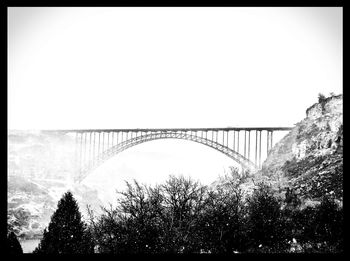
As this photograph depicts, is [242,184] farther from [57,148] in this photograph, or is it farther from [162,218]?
[57,148]

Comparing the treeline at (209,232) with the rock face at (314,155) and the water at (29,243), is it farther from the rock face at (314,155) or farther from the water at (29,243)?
the water at (29,243)

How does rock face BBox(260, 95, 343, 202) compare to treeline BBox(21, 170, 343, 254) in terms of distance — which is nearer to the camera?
treeline BBox(21, 170, 343, 254)

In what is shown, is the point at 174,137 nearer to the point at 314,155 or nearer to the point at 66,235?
the point at 314,155

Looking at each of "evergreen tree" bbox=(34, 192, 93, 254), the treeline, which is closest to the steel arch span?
the treeline

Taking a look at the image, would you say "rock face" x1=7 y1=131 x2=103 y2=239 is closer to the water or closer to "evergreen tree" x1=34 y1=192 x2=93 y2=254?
the water

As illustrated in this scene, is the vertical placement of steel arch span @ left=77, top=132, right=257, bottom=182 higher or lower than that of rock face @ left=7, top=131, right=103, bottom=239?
higher

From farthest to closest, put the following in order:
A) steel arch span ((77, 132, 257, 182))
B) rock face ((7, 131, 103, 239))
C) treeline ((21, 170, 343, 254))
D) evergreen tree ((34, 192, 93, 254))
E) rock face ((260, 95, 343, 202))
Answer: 1. rock face ((7, 131, 103, 239))
2. steel arch span ((77, 132, 257, 182))
3. rock face ((260, 95, 343, 202))
4. evergreen tree ((34, 192, 93, 254))
5. treeline ((21, 170, 343, 254))

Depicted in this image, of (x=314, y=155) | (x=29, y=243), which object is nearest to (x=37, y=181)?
(x=29, y=243)
